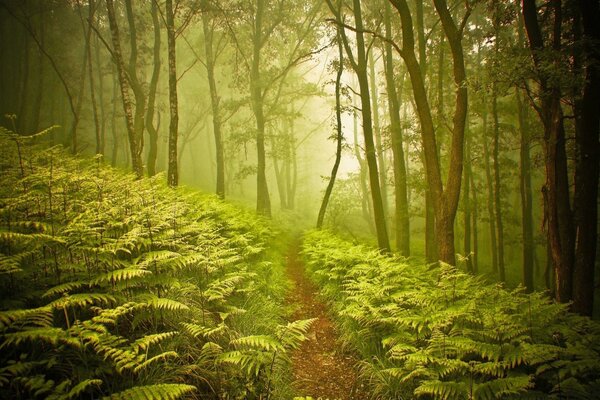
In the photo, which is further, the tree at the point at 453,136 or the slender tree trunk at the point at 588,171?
the tree at the point at 453,136

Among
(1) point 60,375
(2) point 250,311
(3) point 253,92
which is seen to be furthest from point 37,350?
(3) point 253,92

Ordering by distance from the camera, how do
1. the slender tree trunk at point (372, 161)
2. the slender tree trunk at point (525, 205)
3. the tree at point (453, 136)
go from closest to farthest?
the tree at point (453, 136) → the slender tree trunk at point (372, 161) → the slender tree trunk at point (525, 205)

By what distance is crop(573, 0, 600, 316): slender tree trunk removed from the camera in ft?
23.9

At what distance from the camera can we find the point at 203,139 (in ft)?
183

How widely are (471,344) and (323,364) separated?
2.81 m

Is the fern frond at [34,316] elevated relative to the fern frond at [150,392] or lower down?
elevated

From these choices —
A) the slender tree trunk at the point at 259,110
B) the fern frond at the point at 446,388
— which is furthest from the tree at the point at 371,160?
the fern frond at the point at 446,388

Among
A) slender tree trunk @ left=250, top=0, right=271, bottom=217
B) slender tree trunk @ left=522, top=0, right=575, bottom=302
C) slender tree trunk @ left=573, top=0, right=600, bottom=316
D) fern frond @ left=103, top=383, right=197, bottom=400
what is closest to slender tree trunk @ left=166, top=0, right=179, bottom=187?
slender tree trunk @ left=250, top=0, right=271, bottom=217

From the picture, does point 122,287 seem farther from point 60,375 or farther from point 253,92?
point 253,92

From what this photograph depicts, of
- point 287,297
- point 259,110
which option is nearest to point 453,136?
point 287,297

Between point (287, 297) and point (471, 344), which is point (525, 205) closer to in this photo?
point (287, 297)

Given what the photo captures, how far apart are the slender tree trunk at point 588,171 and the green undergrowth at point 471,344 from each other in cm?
376

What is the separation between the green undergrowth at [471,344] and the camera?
371 cm

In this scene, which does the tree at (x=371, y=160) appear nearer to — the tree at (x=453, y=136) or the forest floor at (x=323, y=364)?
the tree at (x=453, y=136)
